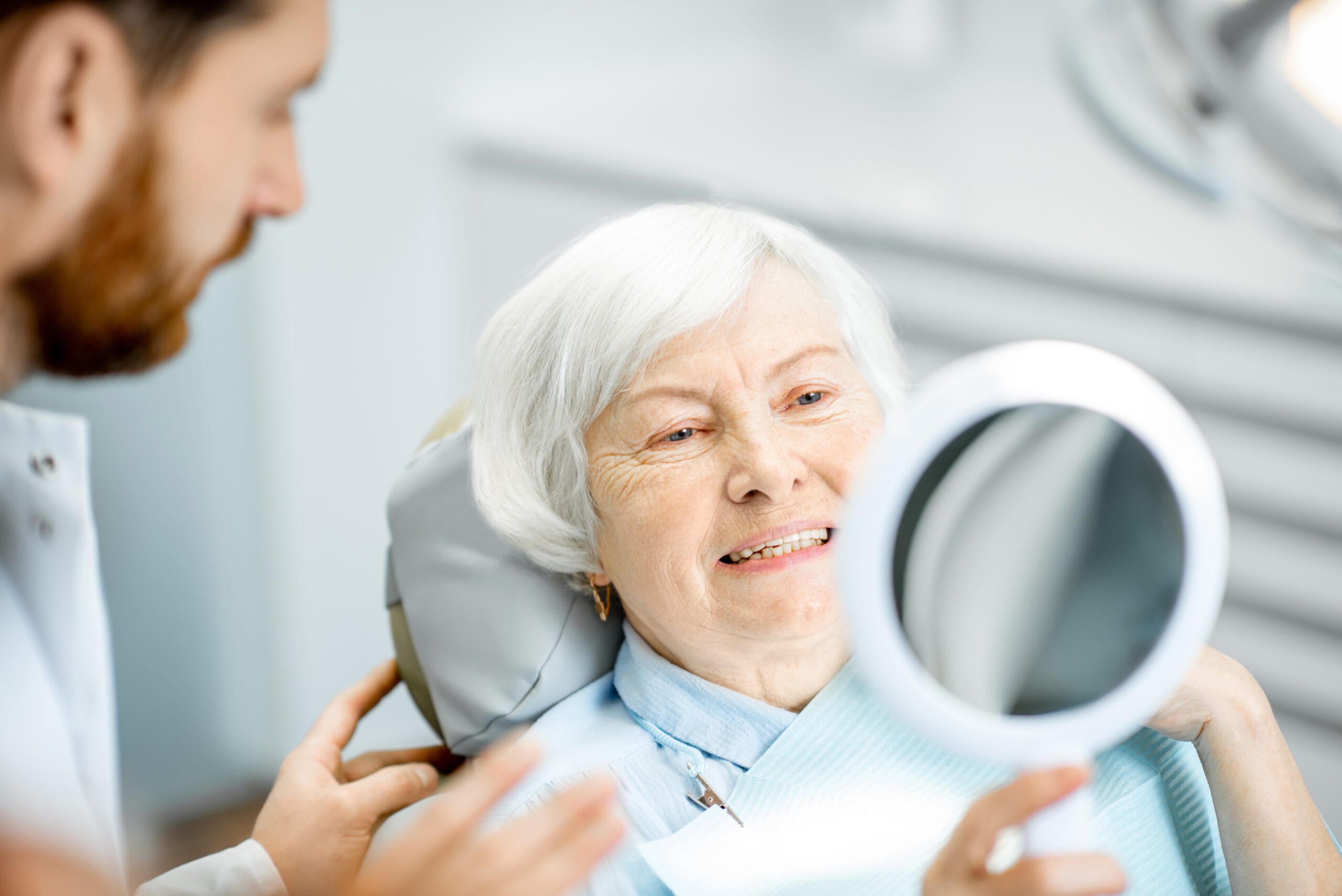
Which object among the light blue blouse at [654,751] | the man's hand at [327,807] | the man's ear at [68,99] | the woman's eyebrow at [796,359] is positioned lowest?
the man's hand at [327,807]

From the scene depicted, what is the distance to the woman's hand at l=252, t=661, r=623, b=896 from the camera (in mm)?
687

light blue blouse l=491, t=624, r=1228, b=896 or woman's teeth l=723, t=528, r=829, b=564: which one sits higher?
woman's teeth l=723, t=528, r=829, b=564

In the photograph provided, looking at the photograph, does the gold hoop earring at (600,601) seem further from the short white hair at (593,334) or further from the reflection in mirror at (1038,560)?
the reflection in mirror at (1038,560)

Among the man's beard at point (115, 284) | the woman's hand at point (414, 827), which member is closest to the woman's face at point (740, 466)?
the woman's hand at point (414, 827)

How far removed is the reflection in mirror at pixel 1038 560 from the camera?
65 centimetres

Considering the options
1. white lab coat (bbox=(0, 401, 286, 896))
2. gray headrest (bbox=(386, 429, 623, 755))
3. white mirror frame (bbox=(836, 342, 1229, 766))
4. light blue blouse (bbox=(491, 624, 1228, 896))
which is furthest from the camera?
gray headrest (bbox=(386, 429, 623, 755))

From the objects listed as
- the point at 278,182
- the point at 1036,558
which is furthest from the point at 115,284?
the point at 1036,558

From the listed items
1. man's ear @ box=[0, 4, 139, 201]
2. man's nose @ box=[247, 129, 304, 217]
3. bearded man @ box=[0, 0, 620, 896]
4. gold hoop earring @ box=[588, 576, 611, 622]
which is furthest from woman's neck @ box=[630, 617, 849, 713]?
man's ear @ box=[0, 4, 139, 201]

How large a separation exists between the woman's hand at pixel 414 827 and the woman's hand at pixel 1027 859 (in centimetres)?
20

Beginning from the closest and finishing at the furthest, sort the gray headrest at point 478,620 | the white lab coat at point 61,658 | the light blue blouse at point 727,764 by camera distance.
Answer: the white lab coat at point 61,658
the light blue blouse at point 727,764
the gray headrest at point 478,620

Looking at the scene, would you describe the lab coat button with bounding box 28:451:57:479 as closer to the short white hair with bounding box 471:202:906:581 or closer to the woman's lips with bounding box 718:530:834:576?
the short white hair with bounding box 471:202:906:581

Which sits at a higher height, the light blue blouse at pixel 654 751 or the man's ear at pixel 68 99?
the man's ear at pixel 68 99

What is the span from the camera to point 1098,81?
818 mm

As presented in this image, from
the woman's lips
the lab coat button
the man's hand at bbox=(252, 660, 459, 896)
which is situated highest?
the lab coat button
